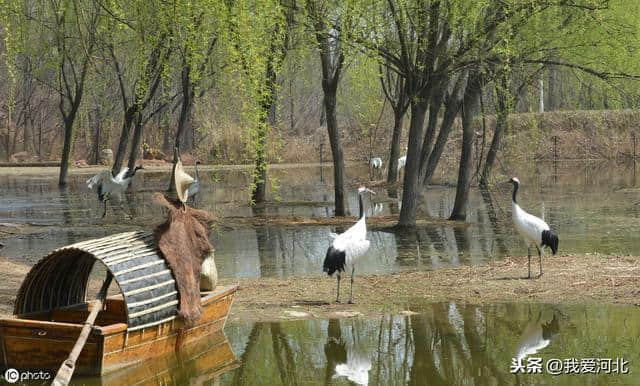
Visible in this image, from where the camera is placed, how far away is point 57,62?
32.8 m

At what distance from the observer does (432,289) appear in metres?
13.7

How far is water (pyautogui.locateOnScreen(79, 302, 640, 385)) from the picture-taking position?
9.57 meters

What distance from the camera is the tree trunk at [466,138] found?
71.3 feet

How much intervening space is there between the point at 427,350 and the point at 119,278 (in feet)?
11.4

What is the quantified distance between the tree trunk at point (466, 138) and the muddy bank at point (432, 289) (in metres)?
6.97

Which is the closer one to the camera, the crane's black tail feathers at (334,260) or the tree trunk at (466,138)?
the crane's black tail feathers at (334,260)

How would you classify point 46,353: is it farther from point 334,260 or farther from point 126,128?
point 126,128

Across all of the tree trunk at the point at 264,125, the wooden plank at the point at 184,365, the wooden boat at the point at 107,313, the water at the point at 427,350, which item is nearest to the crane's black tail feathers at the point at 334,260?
the water at the point at 427,350

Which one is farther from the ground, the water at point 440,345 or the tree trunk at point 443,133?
the tree trunk at point 443,133

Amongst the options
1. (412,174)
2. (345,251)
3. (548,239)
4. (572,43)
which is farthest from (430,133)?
(345,251)

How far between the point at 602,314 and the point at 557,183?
2627 centimetres

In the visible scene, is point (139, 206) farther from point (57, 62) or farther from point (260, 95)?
point (260, 95)

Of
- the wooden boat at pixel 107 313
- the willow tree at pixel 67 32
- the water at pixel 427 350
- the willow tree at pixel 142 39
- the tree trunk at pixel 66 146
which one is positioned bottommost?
the water at pixel 427 350

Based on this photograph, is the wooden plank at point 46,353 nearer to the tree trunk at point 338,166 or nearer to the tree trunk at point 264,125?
the tree trunk at point 264,125
